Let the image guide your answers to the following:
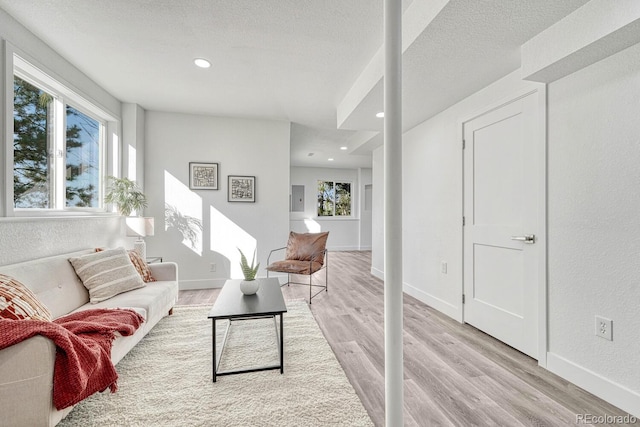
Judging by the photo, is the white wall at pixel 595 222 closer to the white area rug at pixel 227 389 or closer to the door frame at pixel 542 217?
the door frame at pixel 542 217

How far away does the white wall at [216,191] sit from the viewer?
3.97 metres

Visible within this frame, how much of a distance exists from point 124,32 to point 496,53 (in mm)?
2803

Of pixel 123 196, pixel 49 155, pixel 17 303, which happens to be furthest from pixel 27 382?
pixel 123 196

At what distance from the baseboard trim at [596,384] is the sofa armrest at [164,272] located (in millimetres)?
3296

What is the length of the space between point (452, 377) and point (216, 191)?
11.7ft

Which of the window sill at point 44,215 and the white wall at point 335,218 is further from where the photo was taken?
the white wall at point 335,218

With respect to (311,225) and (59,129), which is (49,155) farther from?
(311,225)

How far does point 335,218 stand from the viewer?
8.38 meters

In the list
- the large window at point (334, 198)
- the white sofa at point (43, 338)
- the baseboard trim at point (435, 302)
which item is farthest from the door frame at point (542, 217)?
the large window at point (334, 198)

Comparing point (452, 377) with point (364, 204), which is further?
point (364, 204)

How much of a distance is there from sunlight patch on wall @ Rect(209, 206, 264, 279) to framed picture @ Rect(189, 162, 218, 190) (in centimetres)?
33

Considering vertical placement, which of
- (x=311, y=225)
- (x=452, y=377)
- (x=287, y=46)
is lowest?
(x=452, y=377)

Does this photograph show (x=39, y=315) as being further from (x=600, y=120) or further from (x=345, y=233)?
(x=345, y=233)

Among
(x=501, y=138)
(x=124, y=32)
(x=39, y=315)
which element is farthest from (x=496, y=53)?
(x=39, y=315)
